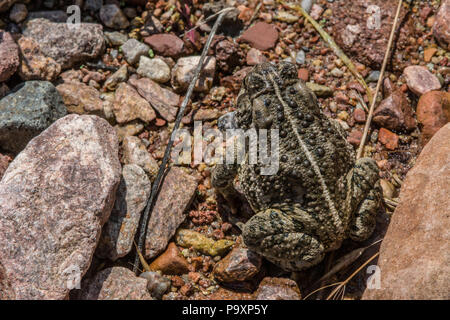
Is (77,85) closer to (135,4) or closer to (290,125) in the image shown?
(135,4)

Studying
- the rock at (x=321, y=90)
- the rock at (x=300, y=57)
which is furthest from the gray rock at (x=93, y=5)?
the rock at (x=321, y=90)

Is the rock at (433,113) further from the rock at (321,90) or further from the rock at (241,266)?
the rock at (241,266)

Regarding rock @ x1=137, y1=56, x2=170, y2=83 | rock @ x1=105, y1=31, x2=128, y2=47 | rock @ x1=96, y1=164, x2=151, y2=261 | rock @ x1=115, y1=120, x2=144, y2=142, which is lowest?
rock @ x1=96, y1=164, x2=151, y2=261

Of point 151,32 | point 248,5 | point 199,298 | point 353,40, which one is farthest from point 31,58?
point 353,40

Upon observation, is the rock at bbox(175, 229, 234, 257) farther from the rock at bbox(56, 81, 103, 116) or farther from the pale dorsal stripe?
the rock at bbox(56, 81, 103, 116)

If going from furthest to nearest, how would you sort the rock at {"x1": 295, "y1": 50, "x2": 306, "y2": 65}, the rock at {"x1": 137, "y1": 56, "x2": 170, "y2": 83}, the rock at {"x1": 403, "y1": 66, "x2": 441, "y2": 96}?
the rock at {"x1": 295, "y1": 50, "x2": 306, "y2": 65}
the rock at {"x1": 137, "y1": 56, "x2": 170, "y2": 83}
the rock at {"x1": 403, "y1": 66, "x2": 441, "y2": 96}

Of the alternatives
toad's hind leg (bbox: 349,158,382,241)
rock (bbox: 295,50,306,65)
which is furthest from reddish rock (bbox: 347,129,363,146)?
rock (bbox: 295,50,306,65)
